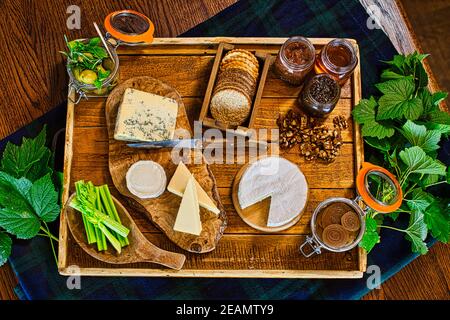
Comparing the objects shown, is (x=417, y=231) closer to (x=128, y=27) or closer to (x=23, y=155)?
(x=128, y=27)

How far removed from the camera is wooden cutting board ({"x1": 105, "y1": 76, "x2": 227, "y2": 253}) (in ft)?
5.22

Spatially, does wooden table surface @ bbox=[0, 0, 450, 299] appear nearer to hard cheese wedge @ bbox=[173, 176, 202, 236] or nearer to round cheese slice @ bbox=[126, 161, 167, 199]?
round cheese slice @ bbox=[126, 161, 167, 199]

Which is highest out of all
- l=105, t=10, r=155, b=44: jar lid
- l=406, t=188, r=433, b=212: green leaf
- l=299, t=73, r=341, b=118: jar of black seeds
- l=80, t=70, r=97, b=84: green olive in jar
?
l=105, t=10, r=155, b=44: jar lid

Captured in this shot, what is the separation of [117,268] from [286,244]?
0.55 m

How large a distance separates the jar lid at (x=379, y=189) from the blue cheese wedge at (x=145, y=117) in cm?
63

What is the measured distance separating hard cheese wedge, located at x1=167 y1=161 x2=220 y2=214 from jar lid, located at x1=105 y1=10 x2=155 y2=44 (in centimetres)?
47

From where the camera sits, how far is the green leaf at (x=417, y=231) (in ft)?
5.43

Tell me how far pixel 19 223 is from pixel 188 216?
0.55m

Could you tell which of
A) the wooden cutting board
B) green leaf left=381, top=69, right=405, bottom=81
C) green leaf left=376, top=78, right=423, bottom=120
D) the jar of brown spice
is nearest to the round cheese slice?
the wooden cutting board

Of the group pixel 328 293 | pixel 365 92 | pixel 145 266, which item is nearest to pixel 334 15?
pixel 365 92

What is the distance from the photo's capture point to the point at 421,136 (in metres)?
1.61

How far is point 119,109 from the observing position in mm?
1619

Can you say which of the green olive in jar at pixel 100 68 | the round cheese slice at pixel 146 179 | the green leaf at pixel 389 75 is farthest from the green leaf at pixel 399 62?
the green olive in jar at pixel 100 68

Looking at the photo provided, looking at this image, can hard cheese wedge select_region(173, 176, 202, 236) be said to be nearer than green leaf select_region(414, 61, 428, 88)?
Yes
